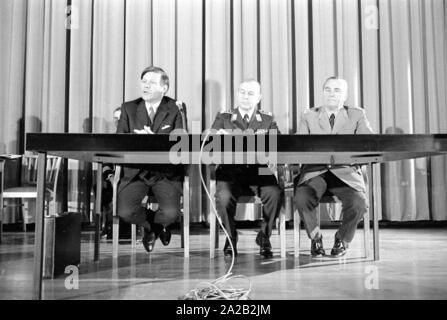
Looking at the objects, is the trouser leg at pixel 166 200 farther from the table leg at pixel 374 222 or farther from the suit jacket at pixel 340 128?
the table leg at pixel 374 222

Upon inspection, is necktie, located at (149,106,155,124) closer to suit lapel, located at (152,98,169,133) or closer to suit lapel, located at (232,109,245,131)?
suit lapel, located at (152,98,169,133)

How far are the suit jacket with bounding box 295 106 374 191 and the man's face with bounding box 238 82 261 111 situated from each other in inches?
12.1

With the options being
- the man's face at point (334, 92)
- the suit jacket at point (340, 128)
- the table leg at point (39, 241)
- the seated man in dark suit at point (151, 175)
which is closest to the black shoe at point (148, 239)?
the seated man in dark suit at point (151, 175)

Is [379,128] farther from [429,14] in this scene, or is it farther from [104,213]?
[104,213]

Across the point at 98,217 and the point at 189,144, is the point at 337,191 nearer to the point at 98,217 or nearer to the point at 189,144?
the point at 189,144

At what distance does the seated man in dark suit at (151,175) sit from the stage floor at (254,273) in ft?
0.64

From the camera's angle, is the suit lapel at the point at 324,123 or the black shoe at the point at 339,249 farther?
the suit lapel at the point at 324,123

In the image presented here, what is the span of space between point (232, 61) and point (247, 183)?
187cm

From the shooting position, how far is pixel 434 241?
2840 millimetres

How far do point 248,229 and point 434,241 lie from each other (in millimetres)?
1527

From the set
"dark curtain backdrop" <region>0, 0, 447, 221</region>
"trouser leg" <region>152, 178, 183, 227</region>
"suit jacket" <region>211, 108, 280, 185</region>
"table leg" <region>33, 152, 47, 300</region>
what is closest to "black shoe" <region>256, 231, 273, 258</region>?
"suit jacket" <region>211, 108, 280, 185</region>

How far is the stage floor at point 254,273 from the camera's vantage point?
1.36 meters
